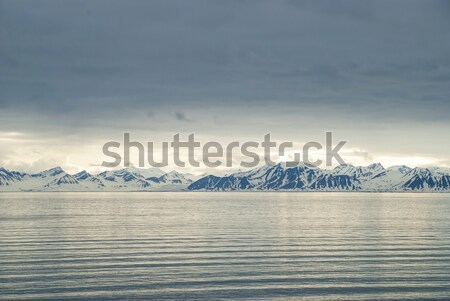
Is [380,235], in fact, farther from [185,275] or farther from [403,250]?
[185,275]

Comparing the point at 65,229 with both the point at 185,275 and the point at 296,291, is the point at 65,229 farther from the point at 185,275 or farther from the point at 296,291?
the point at 296,291

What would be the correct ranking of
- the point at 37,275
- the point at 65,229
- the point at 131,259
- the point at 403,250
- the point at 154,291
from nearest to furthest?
1. the point at 154,291
2. the point at 37,275
3. the point at 131,259
4. the point at 403,250
5. the point at 65,229

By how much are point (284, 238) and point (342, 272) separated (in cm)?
3298

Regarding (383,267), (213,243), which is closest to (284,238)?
(213,243)

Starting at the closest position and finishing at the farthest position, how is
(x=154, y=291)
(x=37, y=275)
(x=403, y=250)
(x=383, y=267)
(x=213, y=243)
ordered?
(x=154, y=291)
(x=37, y=275)
(x=383, y=267)
(x=403, y=250)
(x=213, y=243)

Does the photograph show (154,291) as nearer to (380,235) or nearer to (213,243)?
(213,243)

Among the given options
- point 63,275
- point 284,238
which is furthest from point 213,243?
point 63,275

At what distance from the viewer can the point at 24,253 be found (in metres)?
66.1

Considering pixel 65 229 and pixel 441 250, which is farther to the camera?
pixel 65 229

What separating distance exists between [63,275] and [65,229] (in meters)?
53.3

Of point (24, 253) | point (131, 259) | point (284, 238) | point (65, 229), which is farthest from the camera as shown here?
point (65, 229)

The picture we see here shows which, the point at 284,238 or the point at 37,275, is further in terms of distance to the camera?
the point at 284,238

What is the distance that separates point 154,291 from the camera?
4444 cm

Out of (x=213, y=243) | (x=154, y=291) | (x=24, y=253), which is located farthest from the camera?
(x=213, y=243)
